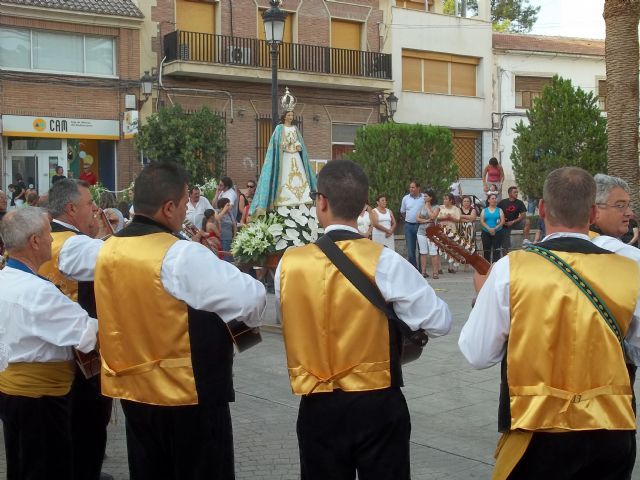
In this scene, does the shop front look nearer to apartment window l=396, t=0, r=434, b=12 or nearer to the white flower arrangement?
apartment window l=396, t=0, r=434, b=12

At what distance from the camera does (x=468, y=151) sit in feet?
107

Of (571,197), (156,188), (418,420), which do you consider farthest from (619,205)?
(418,420)

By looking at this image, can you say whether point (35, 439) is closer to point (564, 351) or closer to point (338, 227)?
point (338, 227)

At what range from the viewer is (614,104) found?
13031mm

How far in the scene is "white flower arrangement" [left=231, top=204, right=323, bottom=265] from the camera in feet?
31.6

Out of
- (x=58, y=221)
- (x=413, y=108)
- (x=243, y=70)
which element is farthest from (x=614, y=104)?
(x=413, y=108)

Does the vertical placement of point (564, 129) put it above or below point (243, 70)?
below

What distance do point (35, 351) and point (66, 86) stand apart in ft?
70.2

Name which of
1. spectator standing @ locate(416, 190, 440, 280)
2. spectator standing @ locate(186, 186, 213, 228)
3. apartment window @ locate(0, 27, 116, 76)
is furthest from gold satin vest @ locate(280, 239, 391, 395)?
apartment window @ locate(0, 27, 116, 76)

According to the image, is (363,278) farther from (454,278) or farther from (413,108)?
(413,108)

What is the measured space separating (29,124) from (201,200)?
9.63m

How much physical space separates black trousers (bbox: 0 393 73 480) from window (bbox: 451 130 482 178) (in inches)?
1131

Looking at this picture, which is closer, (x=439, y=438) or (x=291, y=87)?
(x=439, y=438)

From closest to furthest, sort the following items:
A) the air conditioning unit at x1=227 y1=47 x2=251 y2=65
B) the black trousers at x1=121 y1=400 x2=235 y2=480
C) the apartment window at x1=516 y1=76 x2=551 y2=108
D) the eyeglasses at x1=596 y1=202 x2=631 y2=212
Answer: the black trousers at x1=121 y1=400 x2=235 y2=480
the eyeglasses at x1=596 y1=202 x2=631 y2=212
the air conditioning unit at x1=227 y1=47 x2=251 y2=65
the apartment window at x1=516 y1=76 x2=551 y2=108
